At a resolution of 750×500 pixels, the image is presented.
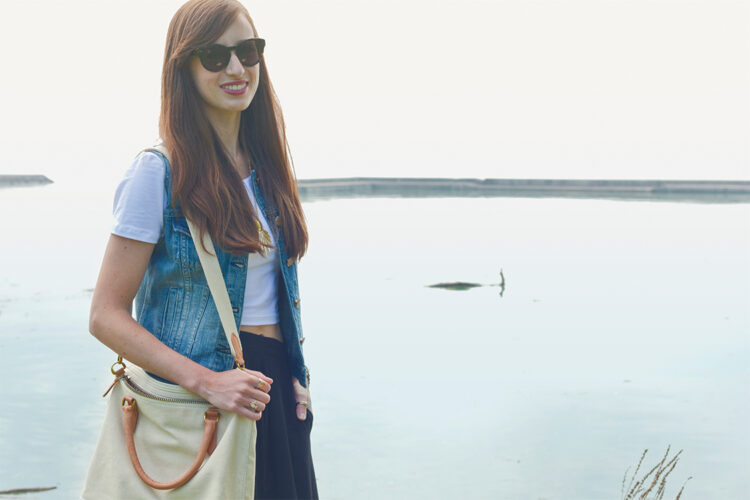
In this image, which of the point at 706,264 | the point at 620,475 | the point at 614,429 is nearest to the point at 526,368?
the point at 614,429

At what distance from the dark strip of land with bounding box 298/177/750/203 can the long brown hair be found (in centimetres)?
3223

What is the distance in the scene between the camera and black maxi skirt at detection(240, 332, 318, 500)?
5.35 ft

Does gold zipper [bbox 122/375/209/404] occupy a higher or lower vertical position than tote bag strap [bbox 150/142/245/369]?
lower

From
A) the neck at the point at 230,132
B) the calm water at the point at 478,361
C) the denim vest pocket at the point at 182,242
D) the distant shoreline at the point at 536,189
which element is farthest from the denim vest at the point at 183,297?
the distant shoreline at the point at 536,189

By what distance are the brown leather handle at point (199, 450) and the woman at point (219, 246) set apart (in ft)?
0.12

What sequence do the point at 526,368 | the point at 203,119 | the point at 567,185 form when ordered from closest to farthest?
the point at 203,119, the point at 526,368, the point at 567,185

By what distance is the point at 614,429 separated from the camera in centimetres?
763

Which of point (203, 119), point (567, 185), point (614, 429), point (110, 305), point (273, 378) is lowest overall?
point (567, 185)

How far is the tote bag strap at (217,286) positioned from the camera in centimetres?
152

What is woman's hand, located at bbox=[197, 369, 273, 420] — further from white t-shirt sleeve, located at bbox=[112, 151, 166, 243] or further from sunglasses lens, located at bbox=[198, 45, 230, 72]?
sunglasses lens, located at bbox=[198, 45, 230, 72]

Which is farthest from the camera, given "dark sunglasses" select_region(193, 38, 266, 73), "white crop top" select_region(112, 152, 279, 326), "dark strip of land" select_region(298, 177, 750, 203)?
"dark strip of land" select_region(298, 177, 750, 203)

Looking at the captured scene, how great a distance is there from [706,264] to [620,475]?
45.4 ft

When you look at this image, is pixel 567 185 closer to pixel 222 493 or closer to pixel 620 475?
pixel 620 475

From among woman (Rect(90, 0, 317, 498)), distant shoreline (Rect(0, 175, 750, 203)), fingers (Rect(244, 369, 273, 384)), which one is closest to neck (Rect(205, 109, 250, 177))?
woman (Rect(90, 0, 317, 498))
